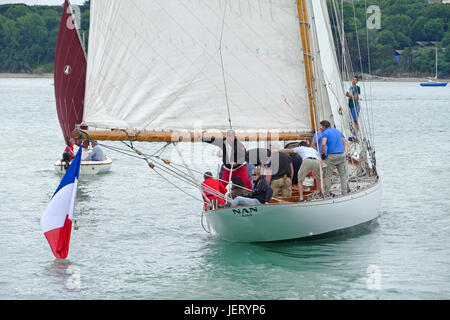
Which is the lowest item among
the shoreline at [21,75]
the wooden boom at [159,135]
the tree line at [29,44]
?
the wooden boom at [159,135]

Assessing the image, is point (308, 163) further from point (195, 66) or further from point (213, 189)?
point (195, 66)

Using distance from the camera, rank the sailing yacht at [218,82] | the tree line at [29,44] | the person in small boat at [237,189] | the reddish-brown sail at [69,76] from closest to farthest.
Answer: the sailing yacht at [218,82], the person in small boat at [237,189], the reddish-brown sail at [69,76], the tree line at [29,44]

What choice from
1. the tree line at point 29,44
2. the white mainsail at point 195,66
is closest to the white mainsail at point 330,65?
the white mainsail at point 195,66

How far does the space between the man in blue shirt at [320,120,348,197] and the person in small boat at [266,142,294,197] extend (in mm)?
812

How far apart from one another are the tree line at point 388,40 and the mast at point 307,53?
148950 mm

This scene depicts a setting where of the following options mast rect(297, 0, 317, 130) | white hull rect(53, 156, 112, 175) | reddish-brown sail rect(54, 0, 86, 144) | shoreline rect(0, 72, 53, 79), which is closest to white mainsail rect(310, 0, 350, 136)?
mast rect(297, 0, 317, 130)

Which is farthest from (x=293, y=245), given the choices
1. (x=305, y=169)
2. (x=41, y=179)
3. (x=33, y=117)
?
(x=33, y=117)

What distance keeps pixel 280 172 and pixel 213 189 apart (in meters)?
1.74

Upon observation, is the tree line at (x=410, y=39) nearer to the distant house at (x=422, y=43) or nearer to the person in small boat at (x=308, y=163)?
the distant house at (x=422, y=43)

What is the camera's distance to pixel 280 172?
17516 millimetres

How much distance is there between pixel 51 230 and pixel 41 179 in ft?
53.5

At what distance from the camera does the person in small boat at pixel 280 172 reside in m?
17.5

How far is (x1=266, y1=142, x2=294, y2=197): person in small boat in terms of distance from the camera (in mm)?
17484
